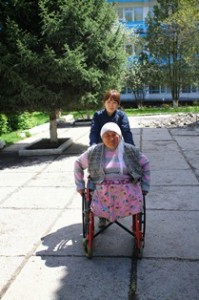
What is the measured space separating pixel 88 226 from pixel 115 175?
67cm

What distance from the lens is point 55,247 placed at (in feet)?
15.1

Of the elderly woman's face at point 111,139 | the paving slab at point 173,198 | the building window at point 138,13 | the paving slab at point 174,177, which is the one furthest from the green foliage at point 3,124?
the building window at point 138,13

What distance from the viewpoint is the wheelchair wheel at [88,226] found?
13.8 feet

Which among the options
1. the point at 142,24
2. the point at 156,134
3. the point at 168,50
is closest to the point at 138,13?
the point at 142,24

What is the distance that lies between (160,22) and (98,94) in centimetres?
2656

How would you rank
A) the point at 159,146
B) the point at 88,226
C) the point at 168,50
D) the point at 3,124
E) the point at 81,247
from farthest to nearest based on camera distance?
the point at 168,50
the point at 3,124
the point at 159,146
the point at 81,247
the point at 88,226

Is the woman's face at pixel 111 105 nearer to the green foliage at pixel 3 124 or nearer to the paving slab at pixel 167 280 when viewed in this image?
the paving slab at pixel 167 280

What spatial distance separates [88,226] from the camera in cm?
432

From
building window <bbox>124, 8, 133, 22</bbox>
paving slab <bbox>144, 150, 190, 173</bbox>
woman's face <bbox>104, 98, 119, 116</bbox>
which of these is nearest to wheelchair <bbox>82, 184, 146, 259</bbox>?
woman's face <bbox>104, 98, 119, 116</bbox>

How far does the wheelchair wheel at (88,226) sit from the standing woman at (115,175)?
0.58 feet

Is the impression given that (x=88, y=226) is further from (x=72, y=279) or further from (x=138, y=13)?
(x=138, y=13)

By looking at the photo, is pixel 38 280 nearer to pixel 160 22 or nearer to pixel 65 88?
pixel 65 88

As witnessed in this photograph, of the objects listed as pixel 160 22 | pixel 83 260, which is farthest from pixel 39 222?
pixel 160 22

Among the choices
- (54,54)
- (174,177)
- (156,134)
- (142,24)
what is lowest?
(174,177)
